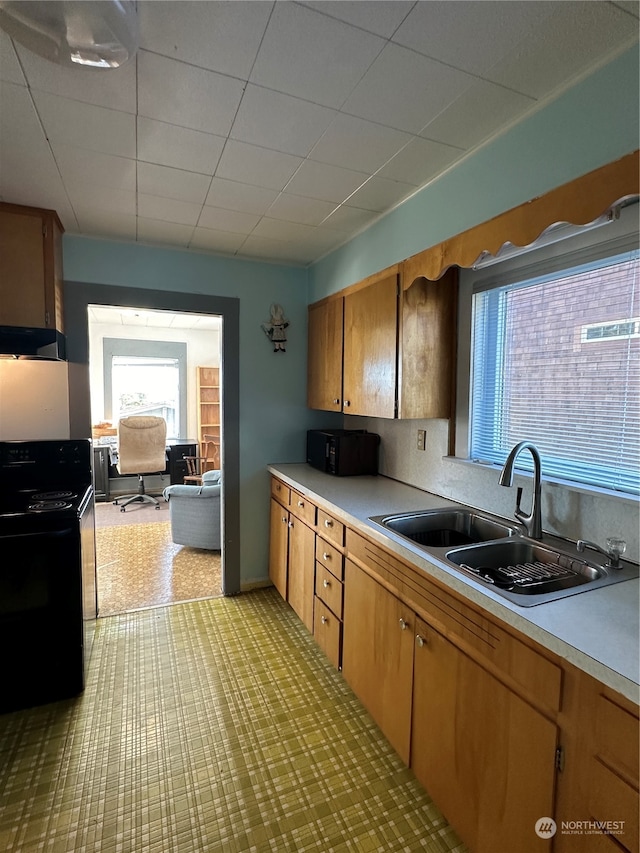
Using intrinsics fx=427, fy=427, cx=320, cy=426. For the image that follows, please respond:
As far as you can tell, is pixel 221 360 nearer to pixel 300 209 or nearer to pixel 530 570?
pixel 300 209

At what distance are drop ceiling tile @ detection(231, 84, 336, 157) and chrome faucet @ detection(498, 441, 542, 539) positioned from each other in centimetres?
140

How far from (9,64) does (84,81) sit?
7.8 inches

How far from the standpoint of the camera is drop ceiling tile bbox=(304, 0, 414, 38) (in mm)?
1077

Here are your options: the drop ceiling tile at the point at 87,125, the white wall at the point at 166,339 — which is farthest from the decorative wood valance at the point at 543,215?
the white wall at the point at 166,339

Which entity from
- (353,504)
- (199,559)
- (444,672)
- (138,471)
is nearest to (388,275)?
(353,504)

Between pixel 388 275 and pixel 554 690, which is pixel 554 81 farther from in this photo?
pixel 554 690

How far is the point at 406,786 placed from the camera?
5.40ft

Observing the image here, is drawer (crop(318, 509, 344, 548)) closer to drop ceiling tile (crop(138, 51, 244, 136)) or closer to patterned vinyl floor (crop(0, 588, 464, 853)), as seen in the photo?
patterned vinyl floor (crop(0, 588, 464, 853))

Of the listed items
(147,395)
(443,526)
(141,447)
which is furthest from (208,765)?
(147,395)

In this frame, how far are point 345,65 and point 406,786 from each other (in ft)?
8.24

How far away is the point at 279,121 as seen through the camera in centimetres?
157

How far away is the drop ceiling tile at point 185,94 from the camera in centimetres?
131

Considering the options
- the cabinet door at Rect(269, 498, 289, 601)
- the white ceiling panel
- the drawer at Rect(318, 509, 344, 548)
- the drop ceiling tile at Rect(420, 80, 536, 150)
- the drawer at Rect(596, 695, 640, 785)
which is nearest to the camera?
the drawer at Rect(596, 695, 640, 785)

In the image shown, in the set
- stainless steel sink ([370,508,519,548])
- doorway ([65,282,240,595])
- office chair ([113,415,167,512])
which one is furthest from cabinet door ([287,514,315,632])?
office chair ([113,415,167,512])
